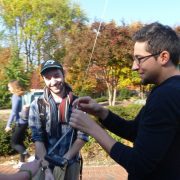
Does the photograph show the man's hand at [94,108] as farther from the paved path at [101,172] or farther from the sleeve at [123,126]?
the paved path at [101,172]

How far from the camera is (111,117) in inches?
107

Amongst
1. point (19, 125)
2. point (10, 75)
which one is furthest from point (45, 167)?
point (10, 75)

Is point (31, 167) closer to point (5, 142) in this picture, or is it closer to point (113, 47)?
point (5, 142)

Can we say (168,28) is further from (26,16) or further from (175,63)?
(26,16)

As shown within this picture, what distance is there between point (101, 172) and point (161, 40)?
584cm

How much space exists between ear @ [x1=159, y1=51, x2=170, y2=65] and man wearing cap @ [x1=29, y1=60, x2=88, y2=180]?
151 centimetres

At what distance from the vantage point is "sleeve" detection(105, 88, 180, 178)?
204 cm

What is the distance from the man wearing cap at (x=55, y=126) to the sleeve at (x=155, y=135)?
1.49 m

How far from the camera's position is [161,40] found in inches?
86.9

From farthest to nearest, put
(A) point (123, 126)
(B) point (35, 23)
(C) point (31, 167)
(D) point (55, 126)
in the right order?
(B) point (35, 23) < (D) point (55, 126) < (A) point (123, 126) < (C) point (31, 167)

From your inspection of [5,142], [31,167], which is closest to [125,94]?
[5,142]

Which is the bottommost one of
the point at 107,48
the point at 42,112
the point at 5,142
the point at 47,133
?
the point at 5,142

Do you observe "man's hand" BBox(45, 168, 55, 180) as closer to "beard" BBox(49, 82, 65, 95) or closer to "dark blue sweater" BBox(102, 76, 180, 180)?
"beard" BBox(49, 82, 65, 95)

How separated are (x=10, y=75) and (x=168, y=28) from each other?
3336cm
